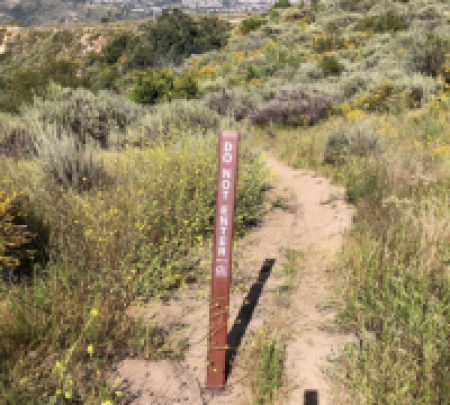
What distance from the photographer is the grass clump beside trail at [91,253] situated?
7.86 ft

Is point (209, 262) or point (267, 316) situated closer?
point (267, 316)

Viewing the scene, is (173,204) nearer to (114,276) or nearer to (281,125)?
(114,276)

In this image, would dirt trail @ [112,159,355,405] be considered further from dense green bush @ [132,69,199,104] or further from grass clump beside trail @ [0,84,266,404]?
dense green bush @ [132,69,199,104]

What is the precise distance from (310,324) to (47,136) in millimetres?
4304

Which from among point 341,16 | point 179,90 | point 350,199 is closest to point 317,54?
point 341,16

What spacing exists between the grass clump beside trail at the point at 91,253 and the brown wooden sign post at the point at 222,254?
38cm

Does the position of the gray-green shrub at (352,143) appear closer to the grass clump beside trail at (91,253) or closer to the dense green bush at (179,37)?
the grass clump beside trail at (91,253)

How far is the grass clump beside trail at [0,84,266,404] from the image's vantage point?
2.39 meters

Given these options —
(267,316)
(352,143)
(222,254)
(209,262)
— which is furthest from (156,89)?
(222,254)

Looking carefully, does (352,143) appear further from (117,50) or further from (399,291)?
(117,50)

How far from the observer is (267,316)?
323 cm

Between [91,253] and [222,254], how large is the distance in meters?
1.57

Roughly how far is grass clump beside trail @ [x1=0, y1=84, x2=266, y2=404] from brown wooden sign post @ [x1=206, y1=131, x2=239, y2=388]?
0.38 m

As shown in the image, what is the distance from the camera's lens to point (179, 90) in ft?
43.7
